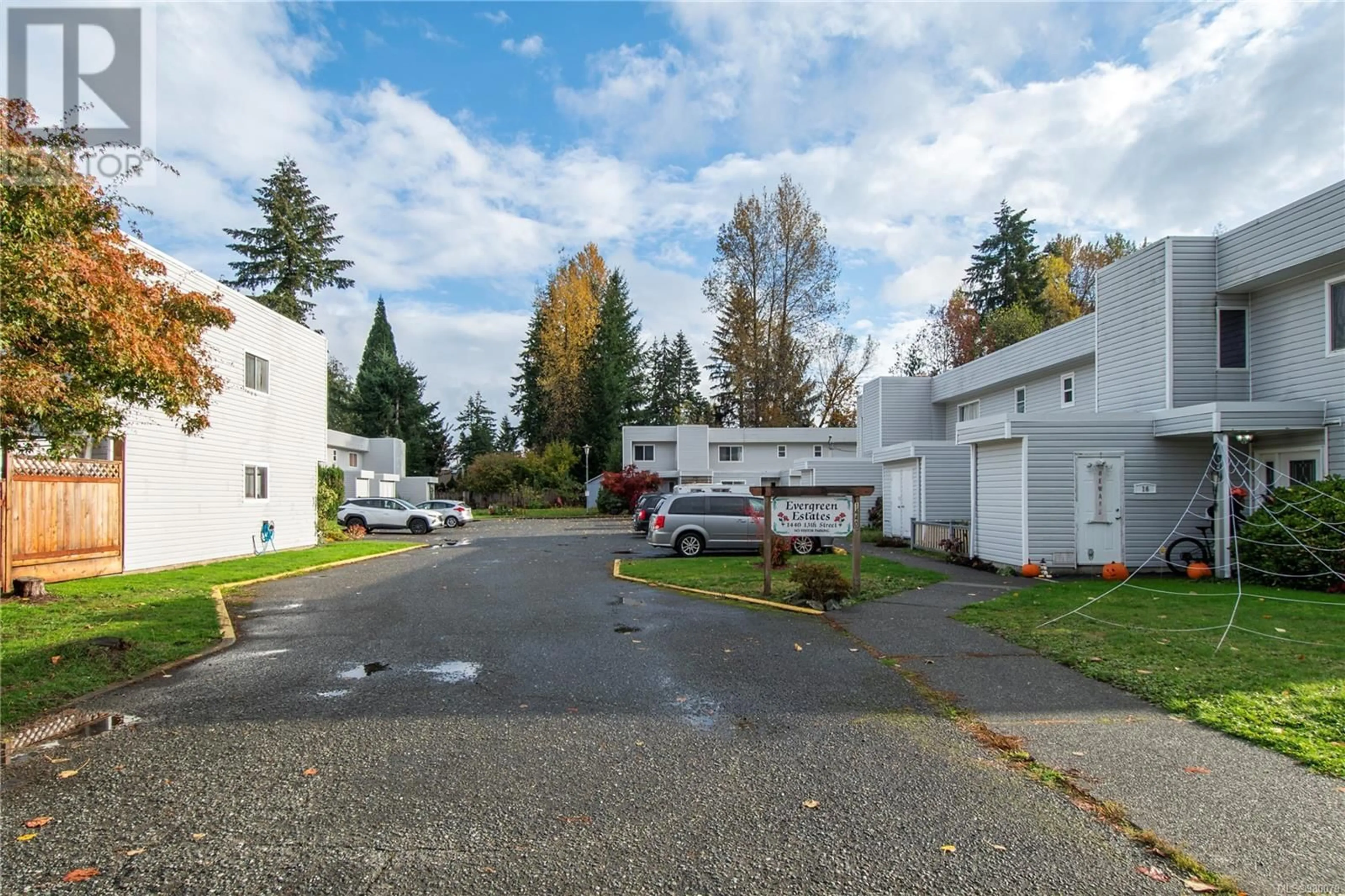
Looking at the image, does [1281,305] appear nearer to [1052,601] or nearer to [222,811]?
[1052,601]

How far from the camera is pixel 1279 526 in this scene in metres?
12.9

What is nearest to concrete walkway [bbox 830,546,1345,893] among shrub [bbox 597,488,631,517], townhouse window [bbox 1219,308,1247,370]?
townhouse window [bbox 1219,308,1247,370]

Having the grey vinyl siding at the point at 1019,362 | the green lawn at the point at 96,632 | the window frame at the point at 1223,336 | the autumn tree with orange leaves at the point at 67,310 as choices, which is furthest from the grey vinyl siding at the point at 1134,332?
the green lawn at the point at 96,632

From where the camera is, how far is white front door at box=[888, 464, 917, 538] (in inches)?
910

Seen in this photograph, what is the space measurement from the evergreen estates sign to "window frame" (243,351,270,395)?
14.3m

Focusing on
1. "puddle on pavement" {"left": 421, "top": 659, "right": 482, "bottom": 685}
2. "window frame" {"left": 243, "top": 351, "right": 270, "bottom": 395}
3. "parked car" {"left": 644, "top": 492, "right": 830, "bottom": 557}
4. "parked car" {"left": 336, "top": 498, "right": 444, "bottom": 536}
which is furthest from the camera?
"parked car" {"left": 336, "top": 498, "right": 444, "bottom": 536}

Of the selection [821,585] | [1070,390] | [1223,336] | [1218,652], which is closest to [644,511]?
[1070,390]

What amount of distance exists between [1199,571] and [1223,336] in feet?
16.0

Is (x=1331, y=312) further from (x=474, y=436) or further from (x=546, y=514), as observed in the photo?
(x=474, y=436)

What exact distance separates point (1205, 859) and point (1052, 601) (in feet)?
28.1

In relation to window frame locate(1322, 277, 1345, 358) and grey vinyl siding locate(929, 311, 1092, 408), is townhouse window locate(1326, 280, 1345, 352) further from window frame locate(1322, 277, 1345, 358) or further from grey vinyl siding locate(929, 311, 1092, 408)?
grey vinyl siding locate(929, 311, 1092, 408)

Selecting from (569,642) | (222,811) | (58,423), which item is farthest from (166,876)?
(58,423)

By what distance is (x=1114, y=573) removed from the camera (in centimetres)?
1449

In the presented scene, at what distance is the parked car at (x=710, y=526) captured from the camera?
65.7ft
